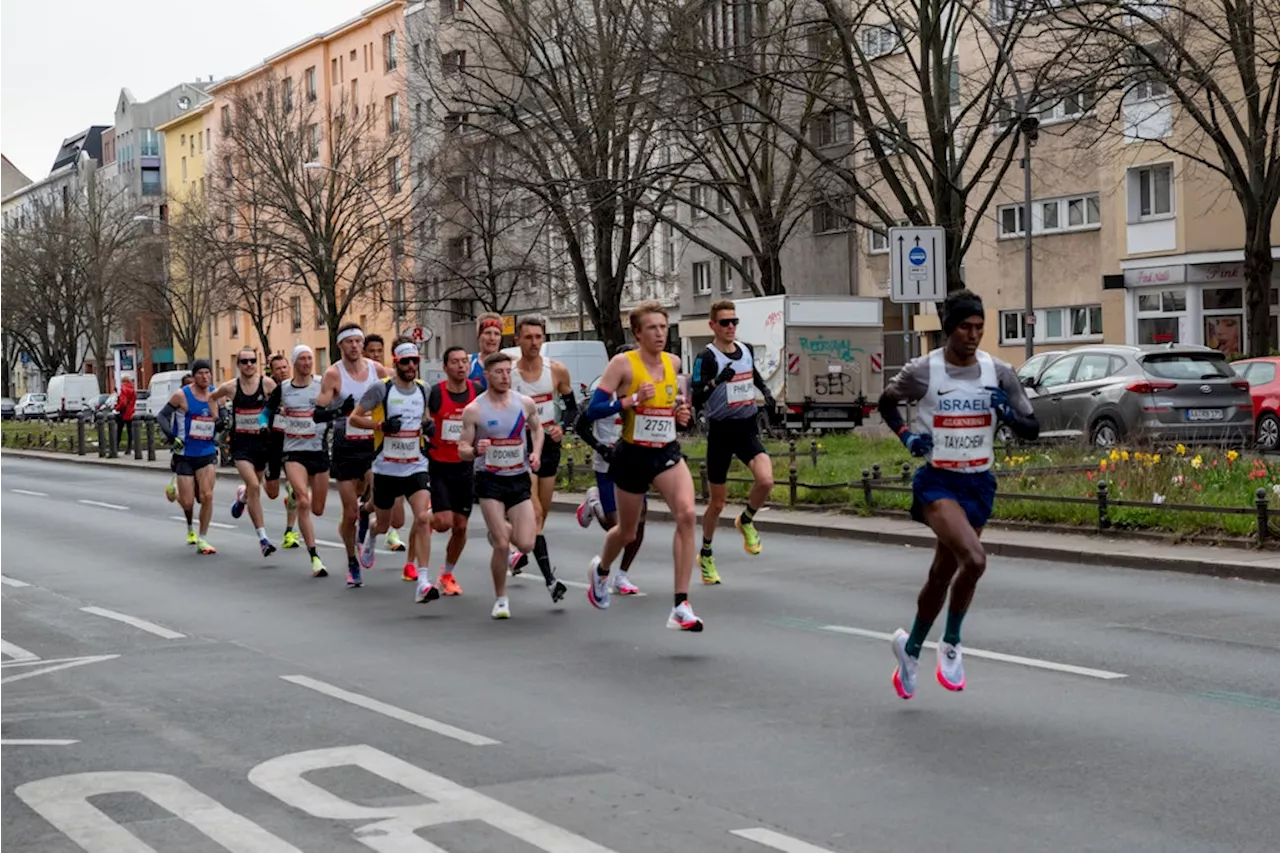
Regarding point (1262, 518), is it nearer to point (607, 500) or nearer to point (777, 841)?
point (607, 500)

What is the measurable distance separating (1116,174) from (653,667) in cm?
4011

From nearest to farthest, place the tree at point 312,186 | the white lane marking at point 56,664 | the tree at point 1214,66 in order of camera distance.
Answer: the white lane marking at point 56,664 → the tree at point 1214,66 → the tree at point 312,186

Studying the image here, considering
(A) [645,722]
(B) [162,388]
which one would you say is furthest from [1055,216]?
(A) [645,722]

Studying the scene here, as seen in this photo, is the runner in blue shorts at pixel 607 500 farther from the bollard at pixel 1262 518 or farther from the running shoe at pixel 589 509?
the bollard at pixel 1262 518

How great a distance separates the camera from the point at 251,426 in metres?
17.9

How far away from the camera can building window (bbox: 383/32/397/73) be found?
84625mm

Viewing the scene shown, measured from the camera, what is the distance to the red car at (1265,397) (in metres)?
26.6

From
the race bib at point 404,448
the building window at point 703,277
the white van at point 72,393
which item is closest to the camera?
the race bib at point 404,448

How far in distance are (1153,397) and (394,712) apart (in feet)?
57.4

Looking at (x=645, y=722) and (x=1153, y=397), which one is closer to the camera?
(x=645, y=722)

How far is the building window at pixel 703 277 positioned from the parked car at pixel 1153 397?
129 feet

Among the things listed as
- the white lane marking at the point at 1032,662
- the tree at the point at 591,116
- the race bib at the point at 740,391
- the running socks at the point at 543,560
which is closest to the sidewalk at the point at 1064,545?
the race bib at the point at 740,391

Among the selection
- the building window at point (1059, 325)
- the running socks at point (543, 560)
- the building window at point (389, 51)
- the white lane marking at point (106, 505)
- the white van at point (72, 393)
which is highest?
the building window at point (389, 51)

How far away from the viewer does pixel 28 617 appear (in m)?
13.3
